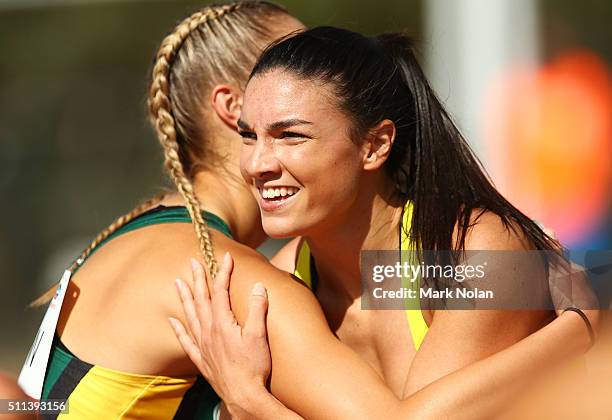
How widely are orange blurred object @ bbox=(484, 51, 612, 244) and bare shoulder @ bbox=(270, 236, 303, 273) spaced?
3.26m

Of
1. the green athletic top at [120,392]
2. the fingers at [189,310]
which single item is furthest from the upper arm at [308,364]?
the green athletic top at [120,392]

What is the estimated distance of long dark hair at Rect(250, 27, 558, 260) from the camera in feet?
8.14

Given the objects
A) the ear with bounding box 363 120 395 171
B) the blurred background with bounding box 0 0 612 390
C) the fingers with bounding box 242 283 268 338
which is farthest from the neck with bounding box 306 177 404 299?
the blurred background with bounding box 0 0 612 390

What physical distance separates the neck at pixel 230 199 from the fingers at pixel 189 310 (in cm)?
35

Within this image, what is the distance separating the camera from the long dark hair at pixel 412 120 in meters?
2.48

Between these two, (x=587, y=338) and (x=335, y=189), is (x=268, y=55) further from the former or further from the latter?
(x=587, y=338)

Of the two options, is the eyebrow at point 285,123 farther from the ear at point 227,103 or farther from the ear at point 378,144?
the ear at point 227,103

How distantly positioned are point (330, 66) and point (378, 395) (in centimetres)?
84

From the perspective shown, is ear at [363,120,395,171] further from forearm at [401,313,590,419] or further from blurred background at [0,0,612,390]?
blurred background at [0,0,612,390]

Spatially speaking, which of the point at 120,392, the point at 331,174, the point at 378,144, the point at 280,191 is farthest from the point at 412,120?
the point at 120,392

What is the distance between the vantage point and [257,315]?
7.57 feet

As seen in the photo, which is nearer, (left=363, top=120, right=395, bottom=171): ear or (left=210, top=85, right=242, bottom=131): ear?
(left=363, top=120, right=395, bottom=171): ear

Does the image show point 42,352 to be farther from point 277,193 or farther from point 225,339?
point 277,193

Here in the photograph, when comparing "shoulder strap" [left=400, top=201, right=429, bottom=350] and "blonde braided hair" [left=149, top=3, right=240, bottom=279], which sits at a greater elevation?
"blonde braided hair" [left=149, top=3, right=240, bottom=279]
